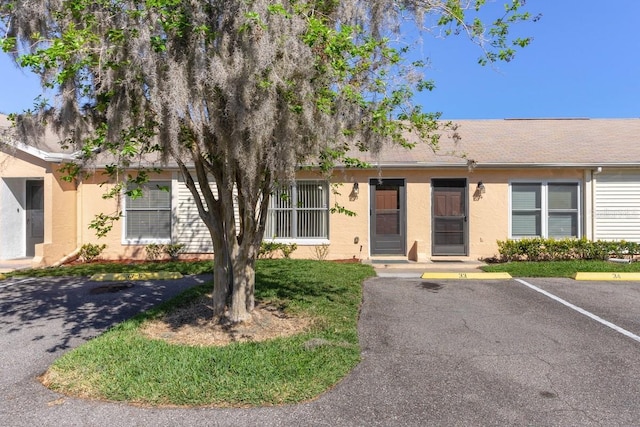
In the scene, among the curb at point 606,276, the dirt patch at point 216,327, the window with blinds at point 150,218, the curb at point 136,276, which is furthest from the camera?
the window with blinds at point 150,218

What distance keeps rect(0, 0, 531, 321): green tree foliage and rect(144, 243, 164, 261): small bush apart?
7841mm

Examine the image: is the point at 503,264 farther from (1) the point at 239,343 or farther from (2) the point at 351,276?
(1) the point at 239,343

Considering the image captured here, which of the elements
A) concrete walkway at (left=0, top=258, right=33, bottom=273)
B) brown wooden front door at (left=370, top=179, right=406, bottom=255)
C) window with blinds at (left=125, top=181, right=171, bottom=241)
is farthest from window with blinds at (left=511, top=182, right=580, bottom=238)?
concrete walkway at (left=0, top=258, right=33, bottom=273)

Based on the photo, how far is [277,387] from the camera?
395cm

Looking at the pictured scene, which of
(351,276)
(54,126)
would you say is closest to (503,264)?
(351,276)

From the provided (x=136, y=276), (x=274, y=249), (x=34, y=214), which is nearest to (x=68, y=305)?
(x=136, y=276)

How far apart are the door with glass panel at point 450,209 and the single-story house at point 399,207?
31mm

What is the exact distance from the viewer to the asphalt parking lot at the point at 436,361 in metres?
3.56

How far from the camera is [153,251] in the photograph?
12.7m

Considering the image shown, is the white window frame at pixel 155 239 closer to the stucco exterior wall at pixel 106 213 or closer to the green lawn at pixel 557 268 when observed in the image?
the stucco exterior wall at pixel 106 213

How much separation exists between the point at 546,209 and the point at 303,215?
24.4 feet

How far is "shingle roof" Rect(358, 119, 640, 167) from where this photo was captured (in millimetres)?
12141

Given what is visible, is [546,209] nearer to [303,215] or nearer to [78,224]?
[303,215]

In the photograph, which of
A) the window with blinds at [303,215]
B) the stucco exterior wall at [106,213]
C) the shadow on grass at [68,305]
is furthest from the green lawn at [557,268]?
the stucco exterior wall at [106,213]
